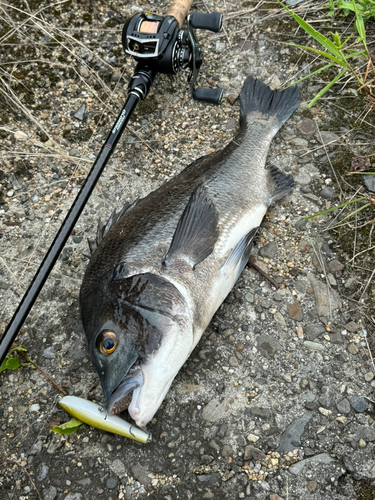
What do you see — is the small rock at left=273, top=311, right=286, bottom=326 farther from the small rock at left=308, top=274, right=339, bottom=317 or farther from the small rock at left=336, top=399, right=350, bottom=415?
the small rock at left=336, top=399, right=350, bottom=415

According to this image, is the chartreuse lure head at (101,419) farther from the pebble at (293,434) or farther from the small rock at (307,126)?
the small rock at (307,126)

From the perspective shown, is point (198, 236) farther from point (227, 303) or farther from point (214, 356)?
point (214, 356)

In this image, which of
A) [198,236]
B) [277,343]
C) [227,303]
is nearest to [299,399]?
[277,343]

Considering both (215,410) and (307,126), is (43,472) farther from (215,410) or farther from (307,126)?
(307,126)

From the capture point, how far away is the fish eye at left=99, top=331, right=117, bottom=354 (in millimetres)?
2352

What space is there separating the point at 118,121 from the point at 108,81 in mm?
1319

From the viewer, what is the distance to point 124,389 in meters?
2.24

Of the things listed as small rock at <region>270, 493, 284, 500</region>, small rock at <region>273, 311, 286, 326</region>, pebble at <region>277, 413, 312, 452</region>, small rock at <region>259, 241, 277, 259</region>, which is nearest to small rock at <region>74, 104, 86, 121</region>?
small rock at <region>259, 241, 277, 259</region>

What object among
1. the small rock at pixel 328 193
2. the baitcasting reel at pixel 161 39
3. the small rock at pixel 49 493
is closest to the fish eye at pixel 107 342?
the small rock at pixel 49 493

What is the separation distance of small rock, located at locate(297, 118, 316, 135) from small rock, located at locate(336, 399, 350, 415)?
2292 mm

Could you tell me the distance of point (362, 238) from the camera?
319cm

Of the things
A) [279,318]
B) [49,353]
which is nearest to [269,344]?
[279,318]

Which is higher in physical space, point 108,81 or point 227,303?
point 108,81

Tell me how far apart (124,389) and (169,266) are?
81cm
